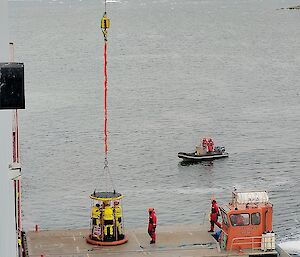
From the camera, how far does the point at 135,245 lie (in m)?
23.5

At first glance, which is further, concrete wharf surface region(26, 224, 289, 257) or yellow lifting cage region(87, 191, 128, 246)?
yellow lifting cage region(87, 191, 128, 246)

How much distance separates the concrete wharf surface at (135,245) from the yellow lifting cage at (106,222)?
0.88ft

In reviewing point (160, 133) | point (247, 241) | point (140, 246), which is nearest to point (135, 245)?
point (140, 246)

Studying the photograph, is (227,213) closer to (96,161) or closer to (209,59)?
(96,161)

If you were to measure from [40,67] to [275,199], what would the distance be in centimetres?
9276

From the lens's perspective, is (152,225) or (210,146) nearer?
(152,225)

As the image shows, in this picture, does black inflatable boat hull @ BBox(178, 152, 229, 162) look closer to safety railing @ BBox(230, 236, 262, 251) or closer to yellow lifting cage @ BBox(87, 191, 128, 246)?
yellow lifting cage @ BBox(87, 191, 128, 246)

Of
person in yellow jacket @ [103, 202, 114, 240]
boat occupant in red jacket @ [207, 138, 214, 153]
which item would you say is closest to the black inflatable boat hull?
boat occupant in red jacket @ [207, 138, 214, 153]

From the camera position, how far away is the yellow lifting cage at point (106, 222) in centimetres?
2309

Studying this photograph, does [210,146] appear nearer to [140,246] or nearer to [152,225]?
[140,246]

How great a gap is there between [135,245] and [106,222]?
1.11 m

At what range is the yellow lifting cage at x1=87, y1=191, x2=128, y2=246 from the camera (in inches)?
909

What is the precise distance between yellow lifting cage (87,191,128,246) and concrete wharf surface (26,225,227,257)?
0.88 feet

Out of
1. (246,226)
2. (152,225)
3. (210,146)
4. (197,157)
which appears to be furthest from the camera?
(210,146)
